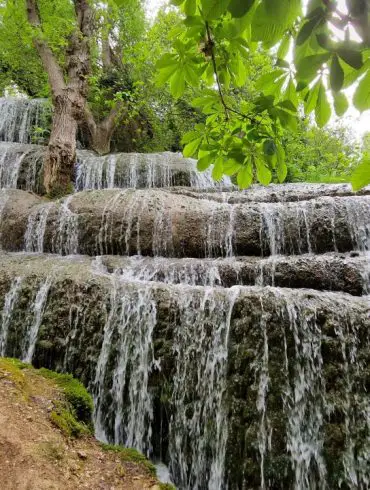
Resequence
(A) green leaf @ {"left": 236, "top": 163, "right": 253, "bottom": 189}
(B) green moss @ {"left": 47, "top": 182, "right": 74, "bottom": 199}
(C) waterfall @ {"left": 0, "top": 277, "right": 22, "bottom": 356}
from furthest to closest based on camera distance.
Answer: (B) green moss @ {"left": 47, "top": 182, "right": 74, "bottom": 199} → (C) waterfall @ {"left": 0, "top": 277, "right": 22, "bottom": 356} → (A) green leaf @ {"left": 236, "top": 163, "right": 253, "bottom": 189}

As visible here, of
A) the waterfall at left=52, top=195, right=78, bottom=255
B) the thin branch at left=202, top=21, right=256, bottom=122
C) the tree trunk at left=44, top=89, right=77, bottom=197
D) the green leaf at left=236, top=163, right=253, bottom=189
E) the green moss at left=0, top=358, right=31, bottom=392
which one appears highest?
the tree trunk at left=44, top=89, right=77, bottom=197

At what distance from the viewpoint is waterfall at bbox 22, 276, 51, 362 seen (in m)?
4.30

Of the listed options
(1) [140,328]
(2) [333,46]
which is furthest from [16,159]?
(2) [333,46]

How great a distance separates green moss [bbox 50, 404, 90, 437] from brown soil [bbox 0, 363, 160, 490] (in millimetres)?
45

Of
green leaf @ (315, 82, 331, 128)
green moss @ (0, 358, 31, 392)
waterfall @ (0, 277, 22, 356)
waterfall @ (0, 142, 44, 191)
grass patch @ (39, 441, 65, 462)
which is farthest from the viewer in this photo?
waterfall @ (0, 142, 44, 191)

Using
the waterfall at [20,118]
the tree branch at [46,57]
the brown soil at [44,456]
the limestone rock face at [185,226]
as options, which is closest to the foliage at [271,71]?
the brown soil at [44,456]

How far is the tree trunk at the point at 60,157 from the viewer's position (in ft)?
27.2

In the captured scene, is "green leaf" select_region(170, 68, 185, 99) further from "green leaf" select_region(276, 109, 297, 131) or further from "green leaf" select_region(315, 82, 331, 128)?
"green leaf" select_region(315, 82, 331, 128)

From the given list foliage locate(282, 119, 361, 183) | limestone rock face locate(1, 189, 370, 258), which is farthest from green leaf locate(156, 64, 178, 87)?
foliage locate(282, 119, 361, 183)

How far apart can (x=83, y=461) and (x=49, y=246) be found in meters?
4.59

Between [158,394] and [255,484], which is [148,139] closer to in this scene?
[158,394]

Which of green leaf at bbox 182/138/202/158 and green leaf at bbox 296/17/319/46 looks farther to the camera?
green leaf at bbox 182/138/202/158

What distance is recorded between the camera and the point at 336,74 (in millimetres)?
993

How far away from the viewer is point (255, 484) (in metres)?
3.06
